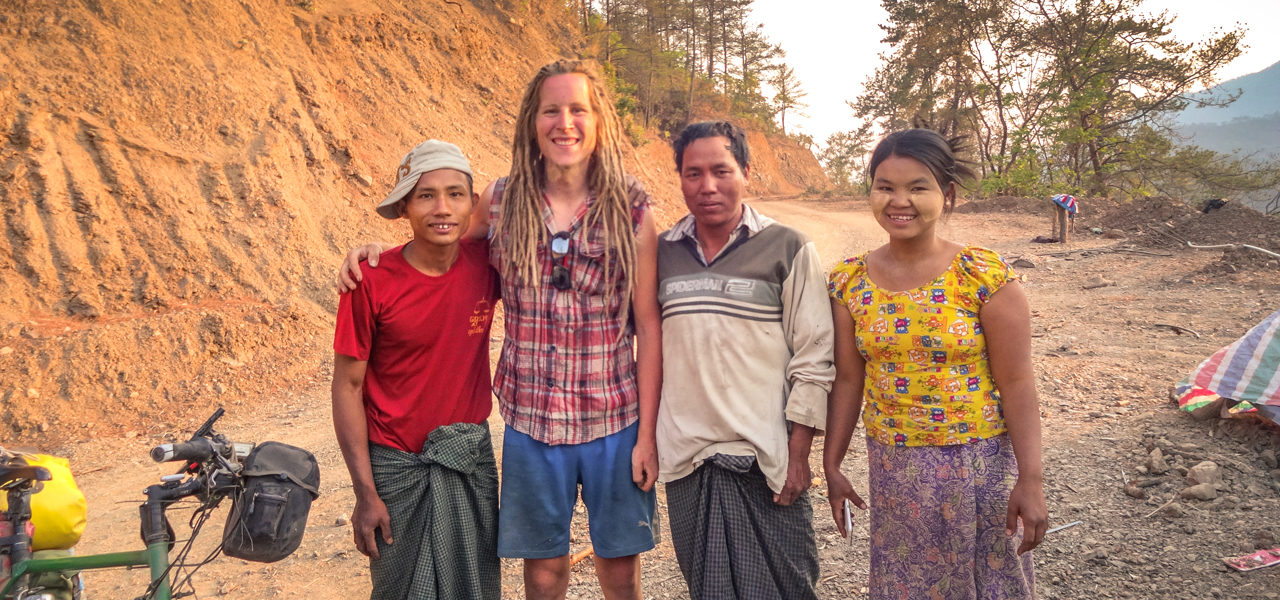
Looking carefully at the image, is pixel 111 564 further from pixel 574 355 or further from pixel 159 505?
pixel 574 355

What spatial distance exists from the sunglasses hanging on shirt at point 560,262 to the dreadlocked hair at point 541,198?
5cm

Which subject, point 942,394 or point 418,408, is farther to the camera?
point 418,408

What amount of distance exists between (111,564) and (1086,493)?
4.04 m

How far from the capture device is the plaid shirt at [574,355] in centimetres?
224

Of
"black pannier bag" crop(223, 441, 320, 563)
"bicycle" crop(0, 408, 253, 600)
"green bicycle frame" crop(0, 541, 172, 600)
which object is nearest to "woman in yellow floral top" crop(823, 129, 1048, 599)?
"black pannier bag" crop(223, 441, 320, 563)


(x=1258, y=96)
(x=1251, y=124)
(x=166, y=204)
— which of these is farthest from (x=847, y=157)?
(x=1258, y=96)

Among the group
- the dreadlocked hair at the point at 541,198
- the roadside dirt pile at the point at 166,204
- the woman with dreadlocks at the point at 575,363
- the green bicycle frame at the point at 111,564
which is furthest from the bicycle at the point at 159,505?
the roadside dirt pile at the point at 166,204

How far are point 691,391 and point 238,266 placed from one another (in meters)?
6.39

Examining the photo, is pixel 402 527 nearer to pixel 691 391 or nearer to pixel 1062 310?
pixel 691 391

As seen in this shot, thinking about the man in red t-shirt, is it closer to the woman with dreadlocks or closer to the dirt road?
the woman with dreadlocks

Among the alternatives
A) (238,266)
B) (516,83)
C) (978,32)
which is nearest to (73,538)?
(238,266)

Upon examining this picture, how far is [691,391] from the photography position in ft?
7.17

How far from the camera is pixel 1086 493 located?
12.1ft

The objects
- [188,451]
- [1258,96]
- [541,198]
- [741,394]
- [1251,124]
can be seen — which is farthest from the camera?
[1258,96]
